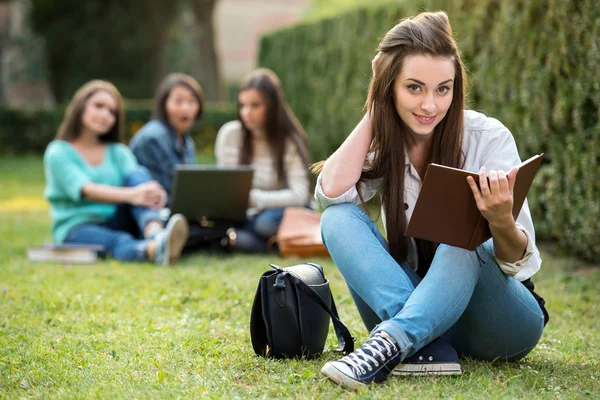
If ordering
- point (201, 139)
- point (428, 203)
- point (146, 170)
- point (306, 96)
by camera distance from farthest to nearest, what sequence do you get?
point (201, 139) < point (306, 96) < point (146, 170) < point (428, 203)

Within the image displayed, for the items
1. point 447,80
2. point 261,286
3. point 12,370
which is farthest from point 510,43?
point 12,370

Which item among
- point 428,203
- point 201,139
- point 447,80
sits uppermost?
point 447,80

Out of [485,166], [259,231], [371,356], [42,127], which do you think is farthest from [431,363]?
[42,127]

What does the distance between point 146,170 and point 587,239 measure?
359 cm

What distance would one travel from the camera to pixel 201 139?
17906mm

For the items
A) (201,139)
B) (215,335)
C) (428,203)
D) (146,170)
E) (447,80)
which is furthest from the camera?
(201,139)

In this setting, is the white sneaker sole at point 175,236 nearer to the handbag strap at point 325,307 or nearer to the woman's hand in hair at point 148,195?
the woman's hand in hair at point 148,195

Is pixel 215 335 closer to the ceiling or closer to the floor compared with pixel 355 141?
closer to the floor

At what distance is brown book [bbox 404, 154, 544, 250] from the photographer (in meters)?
2.71

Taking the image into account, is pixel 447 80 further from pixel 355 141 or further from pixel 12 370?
pixel 12 370

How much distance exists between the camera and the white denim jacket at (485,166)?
290 centimetres

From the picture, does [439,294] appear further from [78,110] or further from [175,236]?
[78,110]

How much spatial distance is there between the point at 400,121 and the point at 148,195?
3477 millimetres

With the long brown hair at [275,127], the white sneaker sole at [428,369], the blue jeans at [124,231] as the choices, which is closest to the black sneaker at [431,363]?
the white sneaker sole at [428,369]
